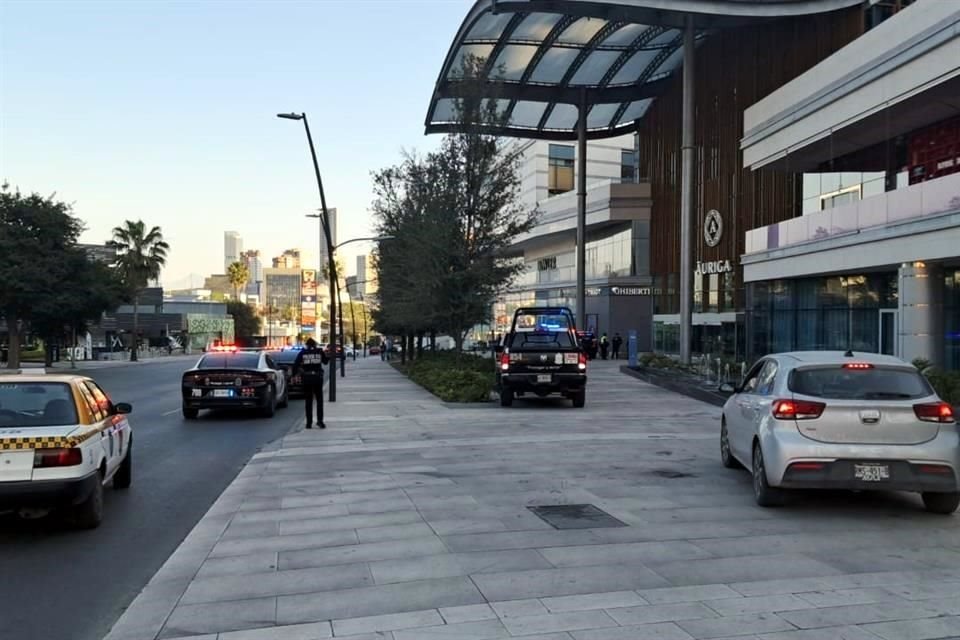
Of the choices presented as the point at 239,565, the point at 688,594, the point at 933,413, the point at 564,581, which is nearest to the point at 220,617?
the point at 239,565

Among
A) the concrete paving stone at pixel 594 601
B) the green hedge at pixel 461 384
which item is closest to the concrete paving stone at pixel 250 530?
the concrete paving stone at pixel 594 601

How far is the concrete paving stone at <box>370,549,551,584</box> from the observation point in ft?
20.2

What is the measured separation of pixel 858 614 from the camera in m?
5.23

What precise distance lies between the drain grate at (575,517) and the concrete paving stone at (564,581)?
1381 mm

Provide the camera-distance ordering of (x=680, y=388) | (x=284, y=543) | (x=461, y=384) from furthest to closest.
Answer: (x=680, y=388) < (x=461, y=384) < (x=284, y=543)

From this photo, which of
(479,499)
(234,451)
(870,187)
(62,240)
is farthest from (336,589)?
(62,240)

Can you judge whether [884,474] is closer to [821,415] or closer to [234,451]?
[821,415]

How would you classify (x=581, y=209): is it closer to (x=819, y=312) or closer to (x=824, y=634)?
(x=819, y=312)

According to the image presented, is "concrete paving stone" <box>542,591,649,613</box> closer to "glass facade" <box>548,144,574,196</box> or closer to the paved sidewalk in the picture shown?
the paved sidewalk

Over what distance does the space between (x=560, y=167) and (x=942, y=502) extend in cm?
6639

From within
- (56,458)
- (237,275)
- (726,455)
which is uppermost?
(237,275)

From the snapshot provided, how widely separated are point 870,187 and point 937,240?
8294 millimetres

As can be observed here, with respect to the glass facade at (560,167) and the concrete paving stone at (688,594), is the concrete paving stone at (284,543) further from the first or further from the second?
the glass facade at (560,167)

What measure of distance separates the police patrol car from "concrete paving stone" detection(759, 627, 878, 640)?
18.9ft
